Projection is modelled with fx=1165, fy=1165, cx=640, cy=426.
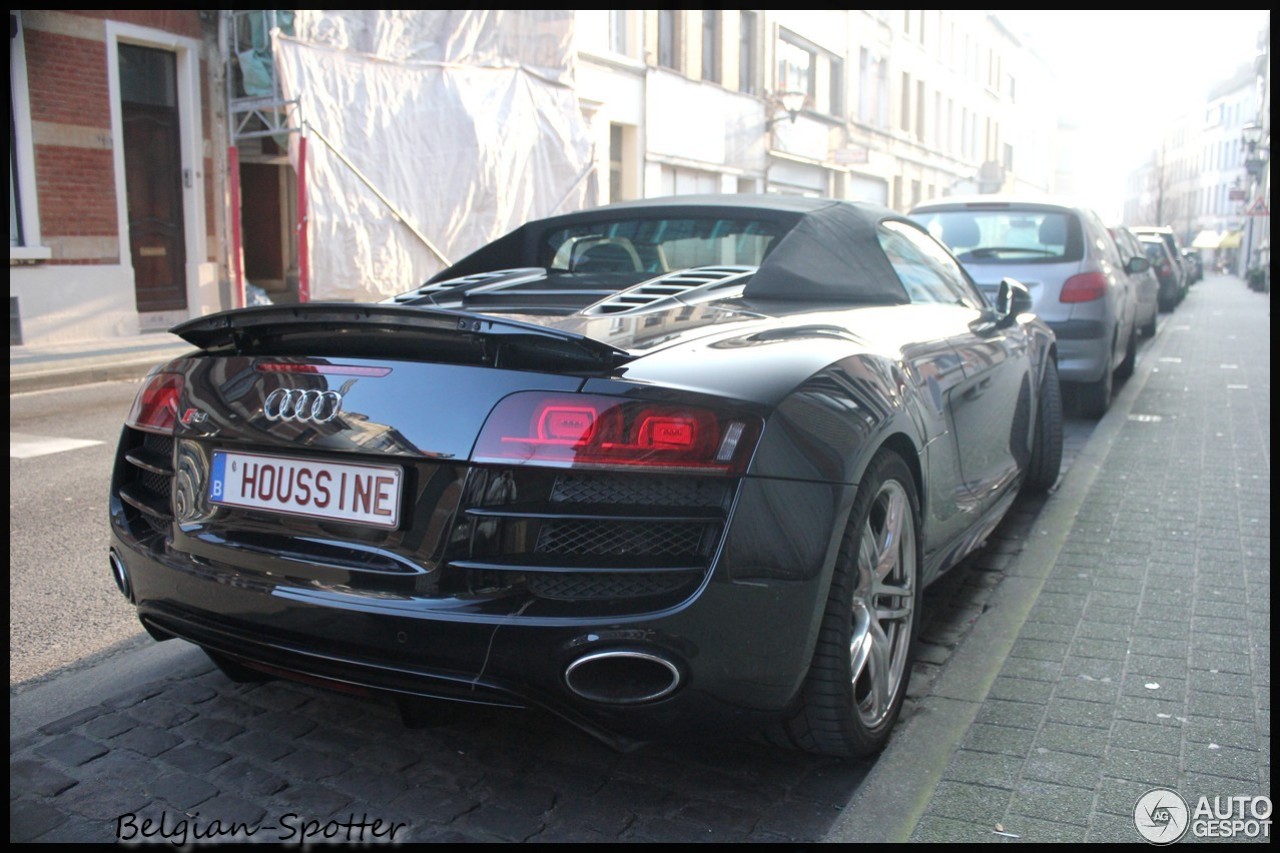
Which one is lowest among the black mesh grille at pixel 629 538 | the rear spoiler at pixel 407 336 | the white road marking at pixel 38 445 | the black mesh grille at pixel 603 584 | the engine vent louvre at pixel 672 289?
the white road marking at pixel 38 445

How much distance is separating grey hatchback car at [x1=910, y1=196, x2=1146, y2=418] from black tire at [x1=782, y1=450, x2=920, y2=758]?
5.23 metres

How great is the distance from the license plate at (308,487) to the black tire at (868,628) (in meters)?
→ 0.97

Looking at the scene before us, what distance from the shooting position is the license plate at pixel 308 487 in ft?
7.84

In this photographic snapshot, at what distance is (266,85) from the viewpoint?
15242 millimetres

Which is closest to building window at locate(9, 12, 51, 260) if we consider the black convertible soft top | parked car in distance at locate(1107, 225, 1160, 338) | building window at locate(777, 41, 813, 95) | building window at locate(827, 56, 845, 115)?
the black convertible soft top

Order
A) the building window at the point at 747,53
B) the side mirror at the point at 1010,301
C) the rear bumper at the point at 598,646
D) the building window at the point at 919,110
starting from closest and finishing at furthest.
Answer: the rear bumper at the point at 598,646
the side mirror at the point at 1010,301
the building window at the point at 747,53
the building window at the point at 919,110

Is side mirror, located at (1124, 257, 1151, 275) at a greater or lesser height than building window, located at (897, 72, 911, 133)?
lesser

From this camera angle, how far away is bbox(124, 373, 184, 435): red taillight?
278cm

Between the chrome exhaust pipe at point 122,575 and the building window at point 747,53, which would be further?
the building window at point 747,53

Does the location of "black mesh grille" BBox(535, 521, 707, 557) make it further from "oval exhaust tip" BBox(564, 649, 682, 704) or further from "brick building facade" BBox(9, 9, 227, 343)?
"brick building facade" BBox(9, 9, 227, 343)

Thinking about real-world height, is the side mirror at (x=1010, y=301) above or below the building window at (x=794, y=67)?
below

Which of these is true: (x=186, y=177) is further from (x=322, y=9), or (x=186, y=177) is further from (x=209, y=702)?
(x=209, y=702)

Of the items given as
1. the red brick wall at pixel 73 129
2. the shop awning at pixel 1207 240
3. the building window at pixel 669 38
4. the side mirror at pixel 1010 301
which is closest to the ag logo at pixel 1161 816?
the side mirror at pixel 1010 301

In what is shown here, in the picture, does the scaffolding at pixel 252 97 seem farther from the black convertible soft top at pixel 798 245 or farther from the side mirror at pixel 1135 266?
the black convertible soft top at pixel 798 245
